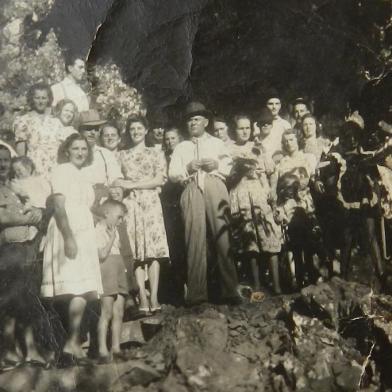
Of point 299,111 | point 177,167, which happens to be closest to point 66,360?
point 177,167

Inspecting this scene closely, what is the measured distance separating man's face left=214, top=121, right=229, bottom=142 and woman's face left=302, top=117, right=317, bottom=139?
54cm

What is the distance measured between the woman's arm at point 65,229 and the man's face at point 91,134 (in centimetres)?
50

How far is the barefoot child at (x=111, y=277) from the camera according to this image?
2.72 metres

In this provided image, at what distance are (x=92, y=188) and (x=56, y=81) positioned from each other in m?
0.71

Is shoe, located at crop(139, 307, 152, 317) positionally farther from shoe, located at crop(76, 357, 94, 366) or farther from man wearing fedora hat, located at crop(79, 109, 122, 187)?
man wearing fedora hat, located at crop(79, 109, 122, 187)

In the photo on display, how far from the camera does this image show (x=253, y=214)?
328cm

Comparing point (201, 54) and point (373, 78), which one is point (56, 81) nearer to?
point (201, 54)

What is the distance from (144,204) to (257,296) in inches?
35.0

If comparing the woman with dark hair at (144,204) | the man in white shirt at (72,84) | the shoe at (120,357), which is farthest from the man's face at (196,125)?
the shoe at (120,357)

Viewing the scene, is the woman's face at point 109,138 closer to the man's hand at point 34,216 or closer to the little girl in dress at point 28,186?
the little girl in dress at point 28,186

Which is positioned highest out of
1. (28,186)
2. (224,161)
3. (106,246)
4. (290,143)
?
(290,143)

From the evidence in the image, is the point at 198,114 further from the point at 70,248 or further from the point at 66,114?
the point at 70,248

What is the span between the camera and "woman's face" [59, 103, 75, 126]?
304 cm

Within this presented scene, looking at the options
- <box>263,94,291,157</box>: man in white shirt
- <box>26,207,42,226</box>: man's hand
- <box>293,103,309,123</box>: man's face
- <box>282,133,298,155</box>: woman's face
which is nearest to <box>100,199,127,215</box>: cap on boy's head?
<box>26,207,42,226</box>: man's hand
